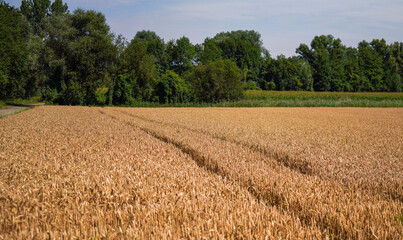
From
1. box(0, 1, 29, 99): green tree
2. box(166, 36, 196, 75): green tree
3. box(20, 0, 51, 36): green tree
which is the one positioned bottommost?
box(0, 1, 29, 99): green tree

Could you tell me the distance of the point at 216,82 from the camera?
1960 inches

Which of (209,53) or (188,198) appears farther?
(209,53)

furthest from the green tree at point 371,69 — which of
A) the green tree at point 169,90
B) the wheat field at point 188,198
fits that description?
the wheat field at point 188,198

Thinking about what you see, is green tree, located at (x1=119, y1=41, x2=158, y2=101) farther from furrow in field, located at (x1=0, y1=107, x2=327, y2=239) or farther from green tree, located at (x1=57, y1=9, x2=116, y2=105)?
furrow in field, located at (x1=0, y1=107, x2=327, y2=239)

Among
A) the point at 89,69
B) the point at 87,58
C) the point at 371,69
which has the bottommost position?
the point at 89,69

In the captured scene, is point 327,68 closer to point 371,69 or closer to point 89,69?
point 371,69

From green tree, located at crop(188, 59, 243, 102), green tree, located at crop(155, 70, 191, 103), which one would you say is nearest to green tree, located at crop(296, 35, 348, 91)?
green tree, located at crop(188, 59, 243, 102)

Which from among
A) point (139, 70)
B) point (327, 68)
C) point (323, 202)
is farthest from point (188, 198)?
point (327, 68)

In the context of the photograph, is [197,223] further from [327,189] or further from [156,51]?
[156,51]

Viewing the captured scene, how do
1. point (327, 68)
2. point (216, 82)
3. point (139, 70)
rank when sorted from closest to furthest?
point (139, 70) → point (216, 82) → point (327, 68)

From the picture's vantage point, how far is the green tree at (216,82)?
163 feet

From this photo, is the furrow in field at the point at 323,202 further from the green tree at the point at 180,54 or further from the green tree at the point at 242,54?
the green tree at the point at 242,54

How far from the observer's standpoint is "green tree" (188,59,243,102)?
163 feet

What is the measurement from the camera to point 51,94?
41938 mm
